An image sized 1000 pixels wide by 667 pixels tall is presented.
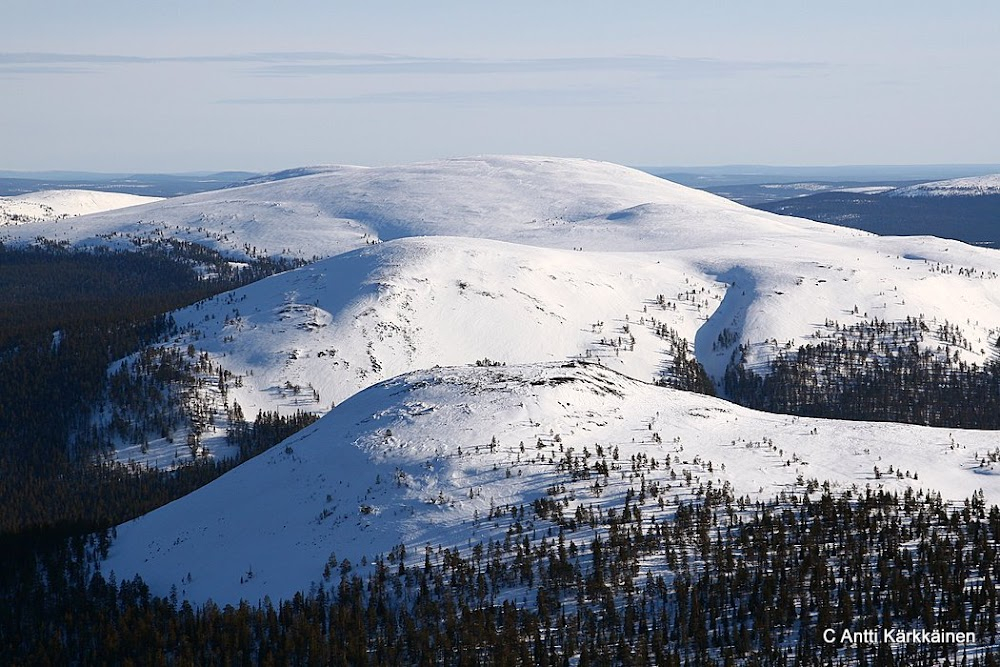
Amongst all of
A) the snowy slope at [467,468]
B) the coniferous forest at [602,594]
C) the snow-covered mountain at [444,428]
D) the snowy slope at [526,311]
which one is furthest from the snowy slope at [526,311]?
the coniferous forest at [602,594]

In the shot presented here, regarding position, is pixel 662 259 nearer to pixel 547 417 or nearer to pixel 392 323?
pixel 392 323

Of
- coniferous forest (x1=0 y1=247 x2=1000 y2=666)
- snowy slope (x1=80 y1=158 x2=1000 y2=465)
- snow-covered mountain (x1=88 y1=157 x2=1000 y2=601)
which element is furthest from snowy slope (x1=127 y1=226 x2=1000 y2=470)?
coniferous forest (x1=0 y1=247 x2=1000 y2=666)

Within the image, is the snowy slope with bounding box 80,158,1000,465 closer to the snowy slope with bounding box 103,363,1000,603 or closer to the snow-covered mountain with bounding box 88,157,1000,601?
the snow-covered mountain with bounding box 88,157,1000,601

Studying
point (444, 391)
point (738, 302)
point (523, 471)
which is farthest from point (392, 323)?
point (523, 471)

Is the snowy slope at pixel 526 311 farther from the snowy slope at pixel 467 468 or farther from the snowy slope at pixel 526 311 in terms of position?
the snowy slope at pixel 467 468

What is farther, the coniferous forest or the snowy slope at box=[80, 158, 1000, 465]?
the snowy slope at box=[80, 158, 1000, 465]

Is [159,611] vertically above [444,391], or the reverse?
[444,391]

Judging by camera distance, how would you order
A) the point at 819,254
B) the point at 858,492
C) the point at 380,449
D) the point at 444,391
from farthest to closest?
the point at 819,254
the point at 444,391
the point at 380,449
the point at 858,492

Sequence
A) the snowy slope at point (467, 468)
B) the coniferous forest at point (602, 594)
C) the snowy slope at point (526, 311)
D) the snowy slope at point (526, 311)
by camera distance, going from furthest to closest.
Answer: the snowy slope at point (526, 311)
the snowy slope at point (526, 311)
the snowy slope at point (467, 468)
the coniferous forest at point (602, 594)

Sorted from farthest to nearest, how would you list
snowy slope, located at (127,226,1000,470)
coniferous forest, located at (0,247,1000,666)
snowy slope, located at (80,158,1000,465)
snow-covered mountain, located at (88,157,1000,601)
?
snowy slope, located at (127,226,1000,470) < snowy slope, located at (80,158,1000,465) < snow-covered mountain, located at (88,157,1000,601) < coniferous forest, located at (0,247,1000,666)
